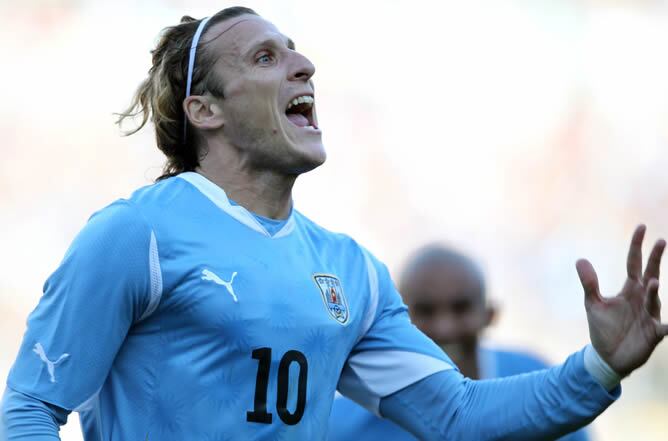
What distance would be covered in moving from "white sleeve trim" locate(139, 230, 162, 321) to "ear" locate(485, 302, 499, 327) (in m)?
3.09

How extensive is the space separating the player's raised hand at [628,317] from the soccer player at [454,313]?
219 centimetres

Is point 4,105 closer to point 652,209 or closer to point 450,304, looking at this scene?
point 652,209

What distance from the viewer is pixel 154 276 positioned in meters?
2.95

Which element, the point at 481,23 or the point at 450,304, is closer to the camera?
the point at 450,304

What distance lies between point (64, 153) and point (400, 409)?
9.88 meters

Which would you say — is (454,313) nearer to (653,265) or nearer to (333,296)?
(333,296)

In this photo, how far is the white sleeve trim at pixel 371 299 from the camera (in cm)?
345

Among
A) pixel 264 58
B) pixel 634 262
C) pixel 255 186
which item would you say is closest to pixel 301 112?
pixel 264 58

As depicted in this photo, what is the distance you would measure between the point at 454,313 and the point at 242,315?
2.62 metres

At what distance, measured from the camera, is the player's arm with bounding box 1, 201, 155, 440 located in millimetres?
2836

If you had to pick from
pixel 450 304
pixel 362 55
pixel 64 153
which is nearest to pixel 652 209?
pixel 362 55

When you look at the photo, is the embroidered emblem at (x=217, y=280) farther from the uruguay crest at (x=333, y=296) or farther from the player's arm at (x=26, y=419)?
the player's arm at (x=26, y=419)

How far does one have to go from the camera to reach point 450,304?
5.53m

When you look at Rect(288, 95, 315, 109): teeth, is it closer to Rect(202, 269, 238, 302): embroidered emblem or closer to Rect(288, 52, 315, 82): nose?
Rect(288, 52, 315, 82): nose
